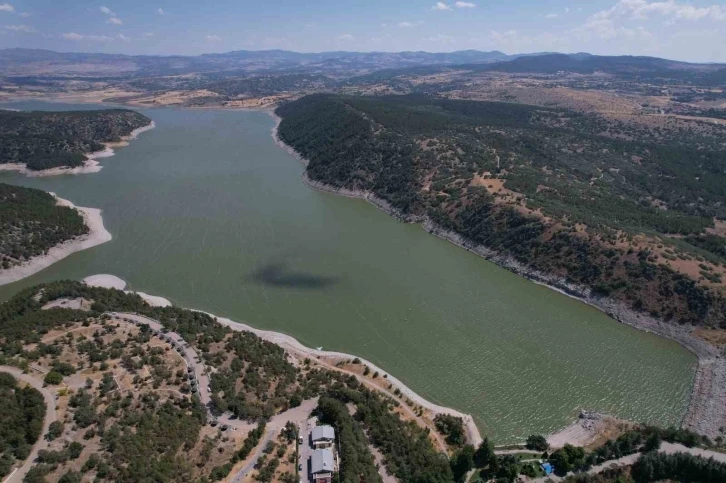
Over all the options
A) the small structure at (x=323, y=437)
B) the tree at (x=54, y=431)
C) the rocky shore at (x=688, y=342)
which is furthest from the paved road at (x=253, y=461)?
the rocky shore at (x=688, y=342)

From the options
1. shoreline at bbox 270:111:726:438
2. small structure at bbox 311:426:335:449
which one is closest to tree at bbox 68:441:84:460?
small structure at bbox 311:426:335:449

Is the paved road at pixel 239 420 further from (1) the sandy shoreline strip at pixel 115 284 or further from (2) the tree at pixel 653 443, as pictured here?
(2) the tree at pixel 653 443

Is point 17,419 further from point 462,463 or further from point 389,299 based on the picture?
point 389,299

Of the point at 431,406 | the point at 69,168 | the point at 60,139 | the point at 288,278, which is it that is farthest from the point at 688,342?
the point at 60,139

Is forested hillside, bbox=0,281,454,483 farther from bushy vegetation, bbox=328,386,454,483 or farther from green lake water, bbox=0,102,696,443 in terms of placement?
green lake water, bbox=0,102,696,443

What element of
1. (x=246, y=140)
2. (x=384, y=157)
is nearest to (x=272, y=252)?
(x=384, y=157)

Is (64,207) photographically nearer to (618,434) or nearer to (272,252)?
(272,252)
